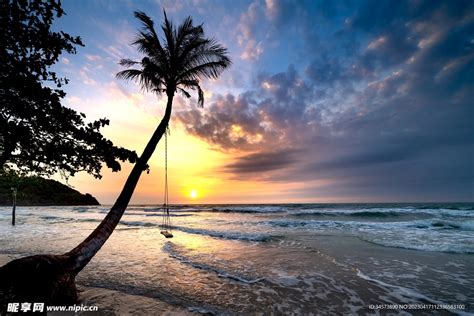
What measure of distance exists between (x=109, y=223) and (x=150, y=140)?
7.53ft

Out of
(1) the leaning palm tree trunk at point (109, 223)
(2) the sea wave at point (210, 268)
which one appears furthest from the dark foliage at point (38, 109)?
(2) the sea wave at point (210, 268)

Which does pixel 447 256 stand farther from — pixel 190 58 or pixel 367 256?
pixel 190 58

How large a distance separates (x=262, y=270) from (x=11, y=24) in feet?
28.1

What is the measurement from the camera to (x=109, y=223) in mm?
5367

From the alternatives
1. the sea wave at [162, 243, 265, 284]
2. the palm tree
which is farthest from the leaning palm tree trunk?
the sea wave at [162, 243, 265, 284]

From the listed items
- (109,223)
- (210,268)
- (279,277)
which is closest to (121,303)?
(109,223)

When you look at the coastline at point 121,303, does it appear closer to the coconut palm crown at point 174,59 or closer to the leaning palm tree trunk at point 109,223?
the leaning palm tree trunk at point 109,223

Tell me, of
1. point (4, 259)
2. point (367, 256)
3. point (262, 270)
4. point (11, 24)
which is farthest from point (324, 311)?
point (4, 259)

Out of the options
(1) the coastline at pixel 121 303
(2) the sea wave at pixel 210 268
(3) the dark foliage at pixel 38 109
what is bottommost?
(2) the sea wave at pixel 210 268

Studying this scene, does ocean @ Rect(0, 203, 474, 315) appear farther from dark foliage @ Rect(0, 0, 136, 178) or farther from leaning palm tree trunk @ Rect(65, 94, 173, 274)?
dark foliage @ Rect(0, 0, 136, 178)

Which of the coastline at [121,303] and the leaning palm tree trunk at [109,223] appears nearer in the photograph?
the coastline at [121,303]

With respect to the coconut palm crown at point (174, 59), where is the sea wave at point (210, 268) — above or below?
below

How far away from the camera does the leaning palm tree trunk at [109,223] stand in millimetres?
4685

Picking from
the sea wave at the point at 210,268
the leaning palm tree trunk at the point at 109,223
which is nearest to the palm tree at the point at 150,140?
the leaning palm tree trunk at the point at 109,223
